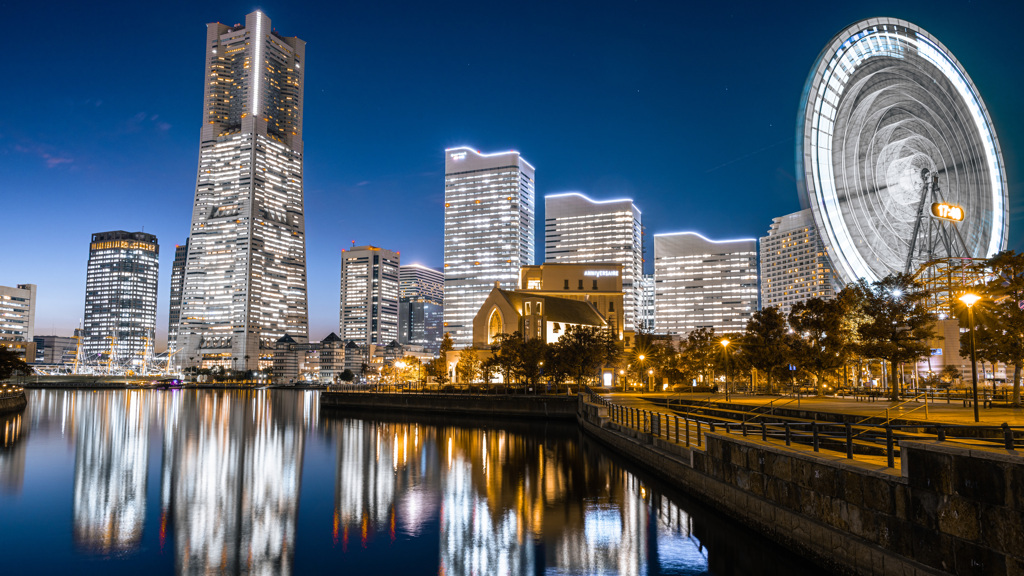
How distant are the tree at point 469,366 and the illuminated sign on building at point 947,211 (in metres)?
78.0

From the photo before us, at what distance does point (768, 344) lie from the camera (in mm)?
63250

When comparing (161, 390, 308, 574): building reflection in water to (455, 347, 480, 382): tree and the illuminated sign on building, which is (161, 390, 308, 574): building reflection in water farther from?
(455, 347, 480, 382): tree

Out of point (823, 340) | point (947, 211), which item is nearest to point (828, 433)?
point (823, 340)

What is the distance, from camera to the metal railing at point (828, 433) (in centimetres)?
1505

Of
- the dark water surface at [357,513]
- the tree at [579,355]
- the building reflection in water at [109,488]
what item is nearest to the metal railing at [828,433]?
the dark water surface at [357,513]

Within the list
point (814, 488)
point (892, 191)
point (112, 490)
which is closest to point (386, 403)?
point (112, 490)

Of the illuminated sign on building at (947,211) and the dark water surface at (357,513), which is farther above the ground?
the illuminated sign on building at (947,211)

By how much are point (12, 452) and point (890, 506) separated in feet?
177

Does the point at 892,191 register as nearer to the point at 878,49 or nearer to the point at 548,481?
the point at 878,49

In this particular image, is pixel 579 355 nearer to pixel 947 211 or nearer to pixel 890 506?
pixel 947 211

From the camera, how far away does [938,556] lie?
12.7 m

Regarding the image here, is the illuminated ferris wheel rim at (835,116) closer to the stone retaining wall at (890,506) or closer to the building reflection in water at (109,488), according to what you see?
the stone retaining wall at (890,506)

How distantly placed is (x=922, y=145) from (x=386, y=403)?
72.2 metres

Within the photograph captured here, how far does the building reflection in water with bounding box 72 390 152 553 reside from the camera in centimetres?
2334
